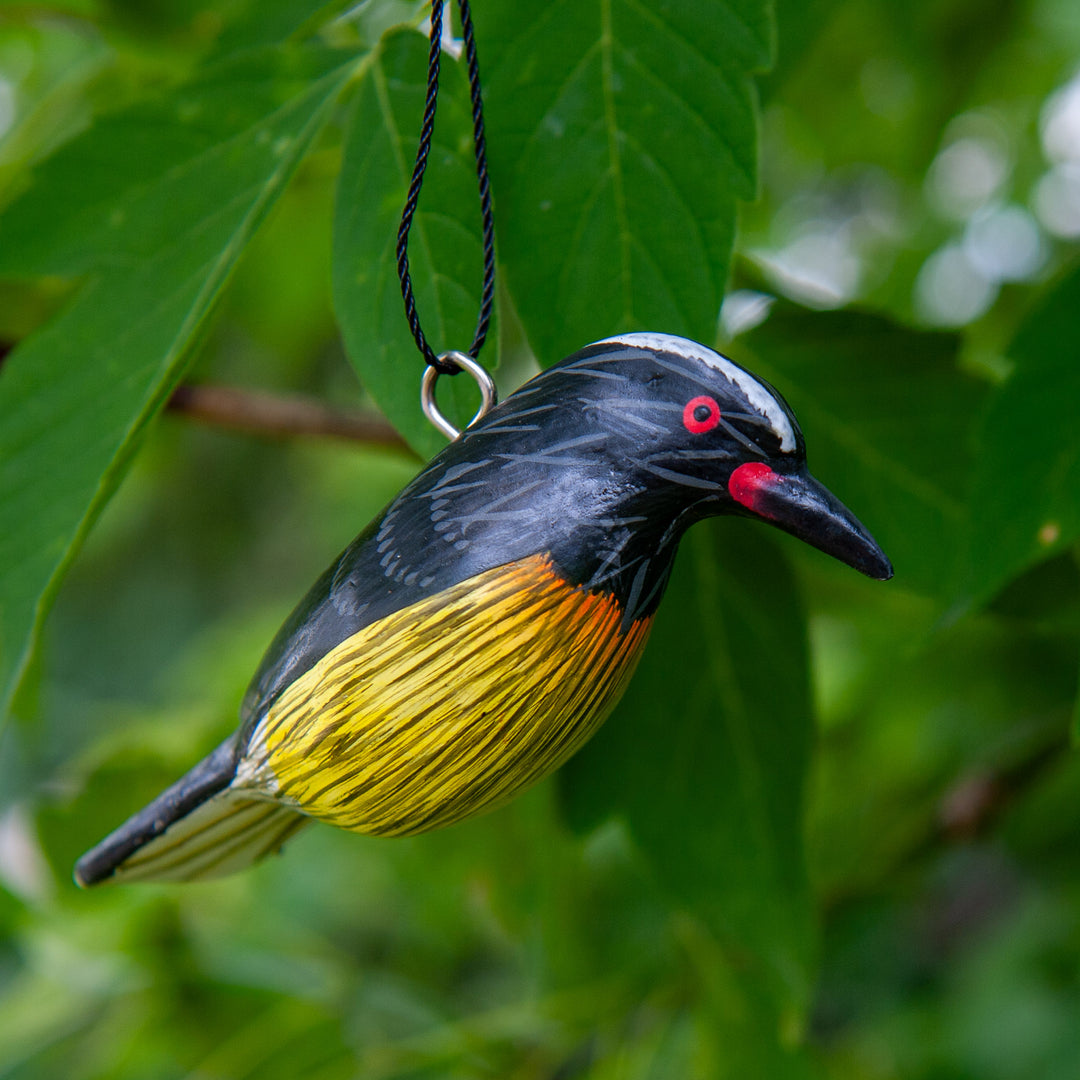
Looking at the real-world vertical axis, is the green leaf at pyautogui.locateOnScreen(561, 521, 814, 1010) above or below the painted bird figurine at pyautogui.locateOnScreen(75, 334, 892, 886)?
below

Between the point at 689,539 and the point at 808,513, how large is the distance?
0.20m

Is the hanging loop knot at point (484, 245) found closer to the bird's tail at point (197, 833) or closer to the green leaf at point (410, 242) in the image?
the green leaf at point (410, 242)

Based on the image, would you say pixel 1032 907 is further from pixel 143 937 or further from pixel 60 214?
pixel 60 214

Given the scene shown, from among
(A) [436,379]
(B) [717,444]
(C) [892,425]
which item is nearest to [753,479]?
(B) [717,444]

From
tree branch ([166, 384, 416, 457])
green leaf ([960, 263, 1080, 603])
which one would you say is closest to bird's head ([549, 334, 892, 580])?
green leaf ([960, 263, 1080, 603])

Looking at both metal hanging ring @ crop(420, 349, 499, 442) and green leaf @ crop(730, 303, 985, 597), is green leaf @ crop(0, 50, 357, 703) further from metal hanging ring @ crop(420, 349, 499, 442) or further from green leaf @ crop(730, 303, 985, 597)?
green leaf @ crop(730, 303, 985, 597)

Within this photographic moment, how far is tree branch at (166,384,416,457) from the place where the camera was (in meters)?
0.64

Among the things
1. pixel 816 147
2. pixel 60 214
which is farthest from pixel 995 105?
pixel 60 214

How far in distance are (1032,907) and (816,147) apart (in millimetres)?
855

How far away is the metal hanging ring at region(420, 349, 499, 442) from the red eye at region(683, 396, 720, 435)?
0.25 ft

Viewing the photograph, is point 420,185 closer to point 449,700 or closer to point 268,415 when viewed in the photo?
point 449,700

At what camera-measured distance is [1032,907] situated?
110cm

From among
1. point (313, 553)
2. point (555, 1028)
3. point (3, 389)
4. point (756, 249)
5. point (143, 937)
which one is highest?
point (3, 389)

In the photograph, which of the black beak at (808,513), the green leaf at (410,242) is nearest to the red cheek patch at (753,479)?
the black beak at (808,513)
